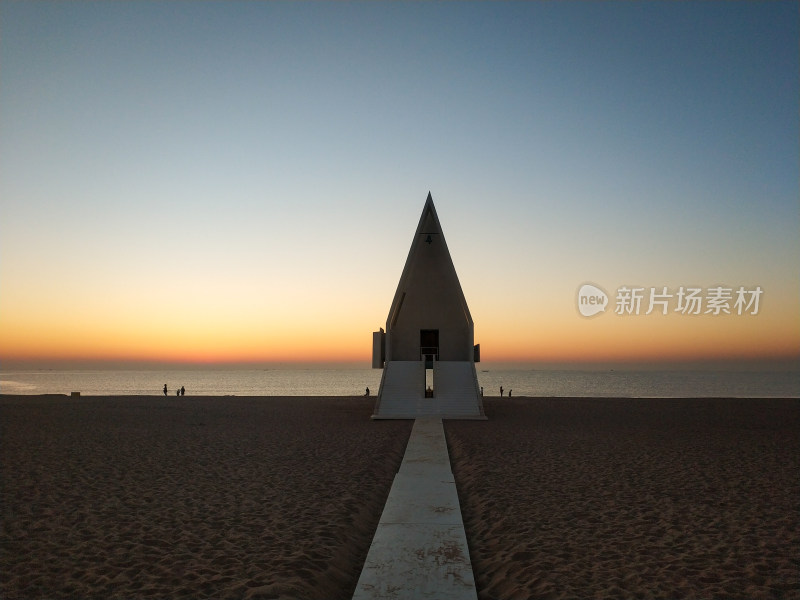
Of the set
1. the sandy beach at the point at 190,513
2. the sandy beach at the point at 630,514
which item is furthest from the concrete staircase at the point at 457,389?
the sandy beach at the point at 190,513

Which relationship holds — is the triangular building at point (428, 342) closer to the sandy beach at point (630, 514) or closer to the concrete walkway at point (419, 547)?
the sandy beach at point (630, 514)

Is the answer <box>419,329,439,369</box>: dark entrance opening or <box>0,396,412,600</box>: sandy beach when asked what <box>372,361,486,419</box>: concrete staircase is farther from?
<box>0,396,412,600</box>: sandy beach

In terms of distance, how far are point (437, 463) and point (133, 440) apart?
9582 millimetres

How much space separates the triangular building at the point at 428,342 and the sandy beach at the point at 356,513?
538cm

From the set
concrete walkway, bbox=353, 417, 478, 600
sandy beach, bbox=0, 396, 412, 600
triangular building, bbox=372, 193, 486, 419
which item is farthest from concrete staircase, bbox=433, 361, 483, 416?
concrete walkway, bbox=353, 417, 478, 600

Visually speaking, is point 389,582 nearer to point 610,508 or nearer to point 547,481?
point 610,508

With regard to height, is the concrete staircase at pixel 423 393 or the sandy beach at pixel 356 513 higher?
the concrete staircase at pixel 423 393

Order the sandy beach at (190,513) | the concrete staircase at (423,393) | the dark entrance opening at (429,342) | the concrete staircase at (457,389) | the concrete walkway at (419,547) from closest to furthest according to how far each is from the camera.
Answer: the concrete walkway at (419,547), the sandy beach at (190,513), the concrete staircase at (423,393), the concrete staircase at (457,389), the dark entrance opening at (429,342)

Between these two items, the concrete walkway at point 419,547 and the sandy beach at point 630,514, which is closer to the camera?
the concrete walkway at point 419,547

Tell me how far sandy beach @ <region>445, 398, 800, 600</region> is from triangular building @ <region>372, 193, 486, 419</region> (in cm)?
547

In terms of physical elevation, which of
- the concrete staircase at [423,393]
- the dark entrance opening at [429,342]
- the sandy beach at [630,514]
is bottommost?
the sandy beach at [630,514]

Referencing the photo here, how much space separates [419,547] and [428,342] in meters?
23.5

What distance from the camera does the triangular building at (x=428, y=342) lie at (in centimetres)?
2233

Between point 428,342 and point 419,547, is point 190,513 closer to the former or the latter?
point 419,547
